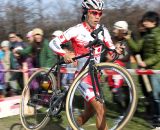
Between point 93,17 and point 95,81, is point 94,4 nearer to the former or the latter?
point 93,17

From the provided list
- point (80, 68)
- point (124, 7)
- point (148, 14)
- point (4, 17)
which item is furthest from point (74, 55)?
point (124, 7)

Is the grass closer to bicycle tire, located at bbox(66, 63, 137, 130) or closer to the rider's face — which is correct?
bicycle tire, located at bbox(66, 63, 137, 130)

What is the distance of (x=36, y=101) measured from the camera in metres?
6.66

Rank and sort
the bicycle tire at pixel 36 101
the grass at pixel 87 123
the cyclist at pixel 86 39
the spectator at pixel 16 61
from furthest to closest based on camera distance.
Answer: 1. the spectator at pixel 16 61
2. the grass at pixel 87 123
3. the bicycle tire at pixel 36 101
4. the cyclist at pixel 86 39

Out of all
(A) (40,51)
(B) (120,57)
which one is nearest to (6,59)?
(A) (40,51)

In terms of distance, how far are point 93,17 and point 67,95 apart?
110 centimetres

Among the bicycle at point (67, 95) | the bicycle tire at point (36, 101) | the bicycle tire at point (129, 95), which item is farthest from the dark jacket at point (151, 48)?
the bicycle tire at point (129, 95)

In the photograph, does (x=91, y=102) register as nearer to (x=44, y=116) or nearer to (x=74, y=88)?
(x=74, y=88)

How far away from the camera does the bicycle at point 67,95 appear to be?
16.5 feet

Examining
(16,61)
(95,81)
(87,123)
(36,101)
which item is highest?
(16,61)

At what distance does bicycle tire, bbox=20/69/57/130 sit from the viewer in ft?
20.7

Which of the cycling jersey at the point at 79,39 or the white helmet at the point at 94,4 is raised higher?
the white helmet at the point at 94,4

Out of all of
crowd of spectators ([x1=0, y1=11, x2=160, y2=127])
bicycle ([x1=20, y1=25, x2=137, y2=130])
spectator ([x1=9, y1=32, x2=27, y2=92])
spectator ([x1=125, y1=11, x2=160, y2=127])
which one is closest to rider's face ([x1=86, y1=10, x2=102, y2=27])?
bicycle ([x1=20, y1=25, x2=137, y2=130])

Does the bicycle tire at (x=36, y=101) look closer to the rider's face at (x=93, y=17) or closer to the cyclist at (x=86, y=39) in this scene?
the cyclist at (x=86, y=39)
